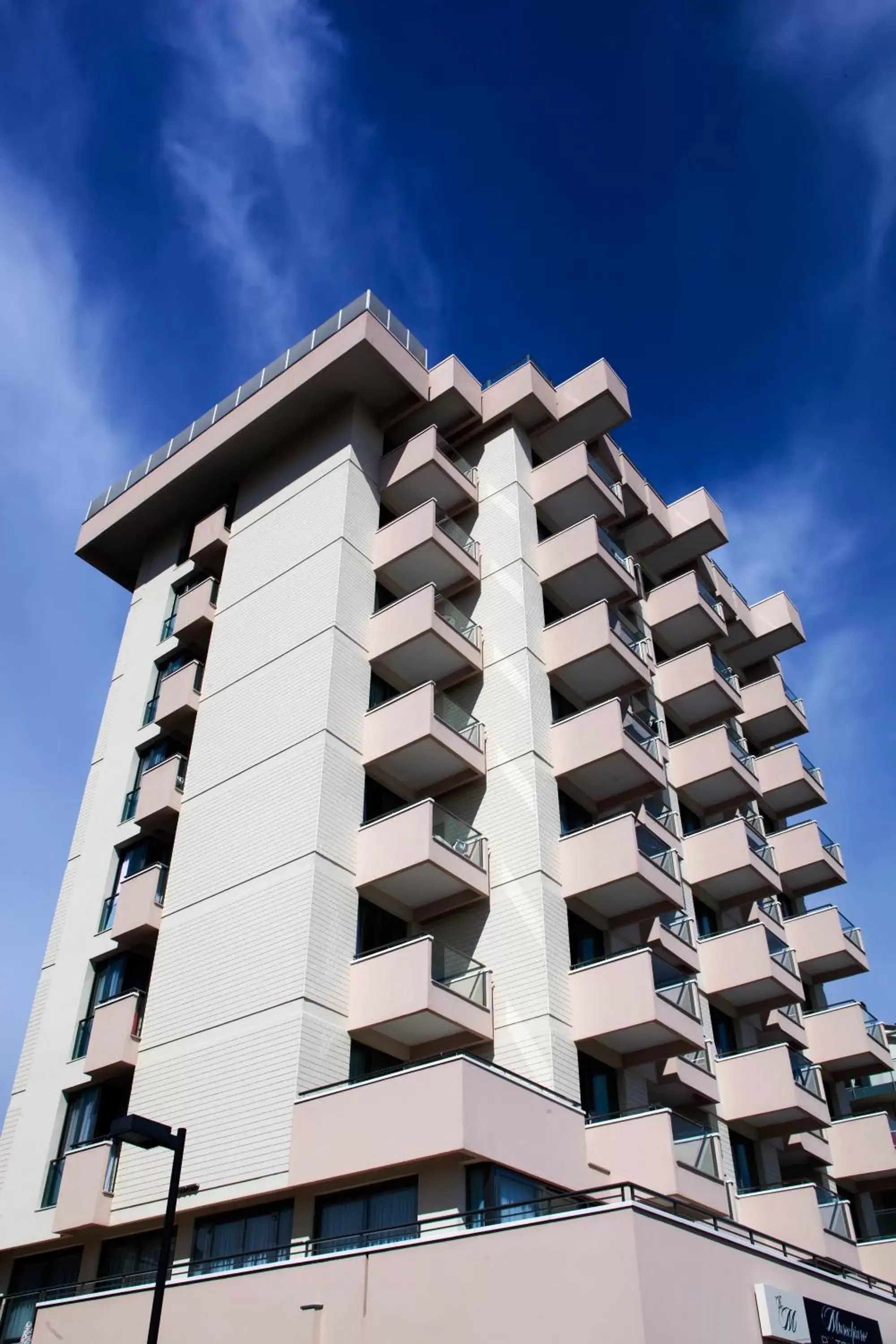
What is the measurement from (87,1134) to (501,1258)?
1306 centimetres

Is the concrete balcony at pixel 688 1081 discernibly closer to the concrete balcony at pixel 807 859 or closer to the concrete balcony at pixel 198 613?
the concrete balcony at pixel 807 859

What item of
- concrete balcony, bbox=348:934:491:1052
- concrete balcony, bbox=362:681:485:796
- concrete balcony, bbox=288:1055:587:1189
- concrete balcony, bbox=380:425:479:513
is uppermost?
concrete balcony, bbox=380:425:479:513

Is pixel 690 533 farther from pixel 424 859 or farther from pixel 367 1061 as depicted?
pixel 367 1061

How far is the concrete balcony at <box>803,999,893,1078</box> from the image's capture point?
111 feet

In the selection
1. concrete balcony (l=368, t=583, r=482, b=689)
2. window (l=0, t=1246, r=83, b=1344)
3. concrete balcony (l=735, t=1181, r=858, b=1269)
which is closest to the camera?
window (l=0, t=1246, r=83, b=1344)

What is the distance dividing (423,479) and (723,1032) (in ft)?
56.2

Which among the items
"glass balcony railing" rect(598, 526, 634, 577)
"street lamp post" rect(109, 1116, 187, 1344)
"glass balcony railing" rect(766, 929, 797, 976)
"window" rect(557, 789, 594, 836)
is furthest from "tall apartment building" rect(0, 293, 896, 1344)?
"street lamp post" rect(109, 1116, 187, 1344)

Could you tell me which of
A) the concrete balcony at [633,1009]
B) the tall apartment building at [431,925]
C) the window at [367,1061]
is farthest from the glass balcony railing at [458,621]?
the window at [367,1061]

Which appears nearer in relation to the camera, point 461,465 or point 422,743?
point 422,743

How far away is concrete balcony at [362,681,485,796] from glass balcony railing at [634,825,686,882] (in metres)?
4.10

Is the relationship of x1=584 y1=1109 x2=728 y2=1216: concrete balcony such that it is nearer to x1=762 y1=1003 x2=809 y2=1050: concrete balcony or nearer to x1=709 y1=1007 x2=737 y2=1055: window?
x1=709 y1=1007 x2=737 y2=1055: window

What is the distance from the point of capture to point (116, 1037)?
25516 mm

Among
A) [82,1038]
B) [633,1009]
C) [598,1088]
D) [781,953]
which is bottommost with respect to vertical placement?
[598,1088]

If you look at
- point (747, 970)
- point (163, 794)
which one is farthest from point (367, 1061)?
point (747, 970)
